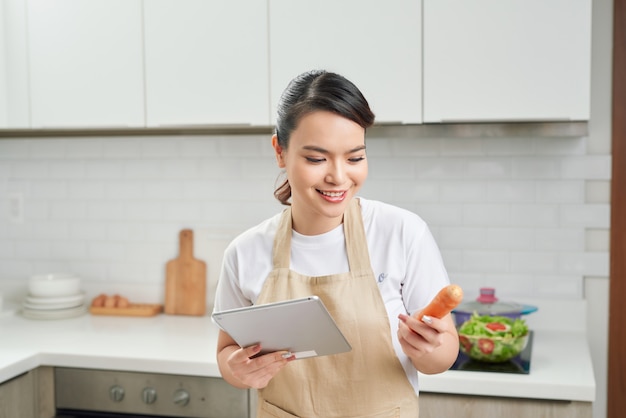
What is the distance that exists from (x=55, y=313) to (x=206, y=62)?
4.23 ft

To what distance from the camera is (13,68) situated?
2.86 m

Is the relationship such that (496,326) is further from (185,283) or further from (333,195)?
(185,283)

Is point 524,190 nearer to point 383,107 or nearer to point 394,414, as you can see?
point 383,107

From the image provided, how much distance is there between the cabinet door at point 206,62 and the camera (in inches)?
103

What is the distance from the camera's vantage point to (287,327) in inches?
57.8

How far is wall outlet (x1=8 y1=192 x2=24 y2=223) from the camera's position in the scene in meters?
3.38

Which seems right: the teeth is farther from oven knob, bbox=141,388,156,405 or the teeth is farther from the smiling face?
oven knob, bbox=141,388,156,405

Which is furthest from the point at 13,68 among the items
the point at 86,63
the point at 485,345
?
the point at 485,345

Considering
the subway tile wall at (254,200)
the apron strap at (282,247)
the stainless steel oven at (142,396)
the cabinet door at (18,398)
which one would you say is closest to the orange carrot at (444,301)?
the apron strap at (282,247)

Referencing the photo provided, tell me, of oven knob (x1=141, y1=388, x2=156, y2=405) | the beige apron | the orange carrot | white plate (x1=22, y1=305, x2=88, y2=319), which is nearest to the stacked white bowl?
white plate (x1=22, y1=305, x2=88, y2=319)

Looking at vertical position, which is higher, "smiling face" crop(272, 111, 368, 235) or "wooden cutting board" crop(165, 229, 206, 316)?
"smiling face" crop(272, 111, 368, 235)

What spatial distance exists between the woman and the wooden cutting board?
1.37 metres

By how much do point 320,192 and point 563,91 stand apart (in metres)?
1.21

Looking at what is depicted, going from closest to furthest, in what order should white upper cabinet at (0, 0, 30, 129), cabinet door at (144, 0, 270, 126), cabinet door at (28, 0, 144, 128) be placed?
cabinet door at (144, 0, 270, 126)
cabinet door at (28, 0, 144, 128)
white upper cabinet at (0, 0, 30, 129)
